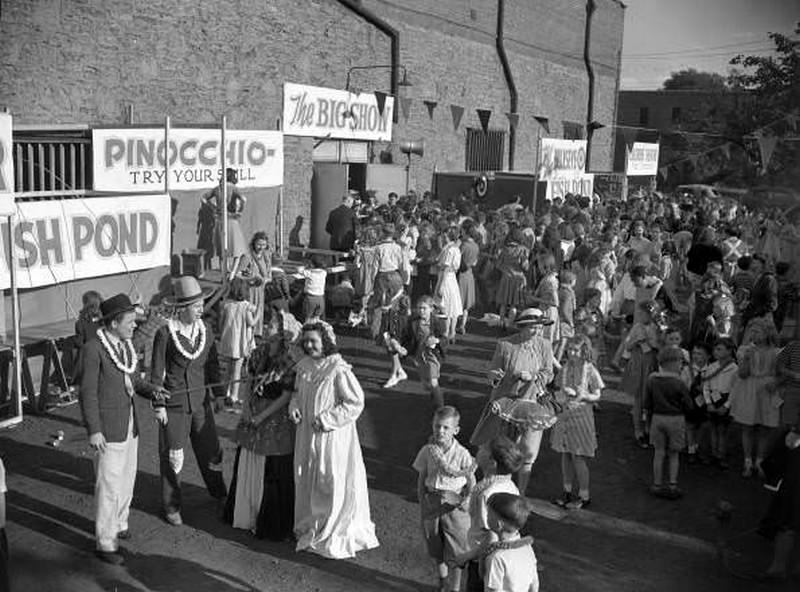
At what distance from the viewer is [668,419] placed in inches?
294


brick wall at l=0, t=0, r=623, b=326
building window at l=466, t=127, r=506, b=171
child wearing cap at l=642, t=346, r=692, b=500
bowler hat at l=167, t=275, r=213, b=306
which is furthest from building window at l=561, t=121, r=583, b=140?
bowler hat at l=167, t=275, r=213, b=306

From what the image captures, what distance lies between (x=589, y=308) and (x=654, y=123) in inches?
2091

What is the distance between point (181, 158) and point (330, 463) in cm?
730

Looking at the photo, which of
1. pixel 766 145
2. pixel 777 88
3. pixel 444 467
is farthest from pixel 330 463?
pixel 766 145

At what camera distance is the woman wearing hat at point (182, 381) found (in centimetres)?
648

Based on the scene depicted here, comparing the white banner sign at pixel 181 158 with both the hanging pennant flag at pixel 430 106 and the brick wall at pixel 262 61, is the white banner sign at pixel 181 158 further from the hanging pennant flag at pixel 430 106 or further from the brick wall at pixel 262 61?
the hanging pennant flag at pixel 430 106

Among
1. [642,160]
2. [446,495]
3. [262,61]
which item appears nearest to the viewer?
[446,495]

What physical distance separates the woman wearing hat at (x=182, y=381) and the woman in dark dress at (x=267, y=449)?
390mm

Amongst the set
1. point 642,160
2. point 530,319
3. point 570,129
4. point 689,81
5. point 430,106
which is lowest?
point 530,319

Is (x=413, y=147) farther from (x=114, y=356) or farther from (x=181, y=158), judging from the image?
(x=114, y=356)

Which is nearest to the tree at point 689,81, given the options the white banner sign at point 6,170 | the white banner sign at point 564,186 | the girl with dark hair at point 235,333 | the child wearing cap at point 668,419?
the white banner sign at point 564,186

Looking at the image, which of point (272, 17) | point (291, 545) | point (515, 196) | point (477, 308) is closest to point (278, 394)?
point (291, 545)

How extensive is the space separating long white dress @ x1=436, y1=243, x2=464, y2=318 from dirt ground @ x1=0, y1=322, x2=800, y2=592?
135 inches

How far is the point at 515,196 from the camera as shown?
892 inches
